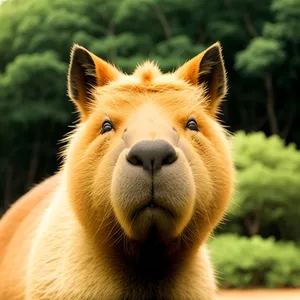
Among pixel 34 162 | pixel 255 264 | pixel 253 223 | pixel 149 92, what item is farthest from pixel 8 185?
pixel 149 92

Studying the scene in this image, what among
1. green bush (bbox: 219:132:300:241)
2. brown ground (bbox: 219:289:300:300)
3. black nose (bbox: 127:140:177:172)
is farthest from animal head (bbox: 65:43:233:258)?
green bush (bbox: 219:132:300:241)

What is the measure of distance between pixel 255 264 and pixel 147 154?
31.3 feet

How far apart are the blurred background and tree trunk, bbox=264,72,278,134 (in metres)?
0.04

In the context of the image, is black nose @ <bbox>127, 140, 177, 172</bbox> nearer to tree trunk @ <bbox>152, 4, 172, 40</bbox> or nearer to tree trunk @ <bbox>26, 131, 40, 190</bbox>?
tree trunk @ <bbox>152, 4, 172, 40</bbox>

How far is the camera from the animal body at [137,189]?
98.3 inches

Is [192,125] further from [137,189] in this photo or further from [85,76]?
[85,76]

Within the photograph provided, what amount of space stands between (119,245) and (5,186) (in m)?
23.1

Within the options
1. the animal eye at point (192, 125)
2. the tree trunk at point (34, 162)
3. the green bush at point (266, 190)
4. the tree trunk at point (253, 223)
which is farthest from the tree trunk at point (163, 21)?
the animal eye at point (192, 125)

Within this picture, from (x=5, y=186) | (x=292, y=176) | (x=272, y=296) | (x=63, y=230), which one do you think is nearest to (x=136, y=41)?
(x=5, y=186)

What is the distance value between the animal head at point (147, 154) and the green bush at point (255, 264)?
8.72m

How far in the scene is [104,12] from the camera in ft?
77.8

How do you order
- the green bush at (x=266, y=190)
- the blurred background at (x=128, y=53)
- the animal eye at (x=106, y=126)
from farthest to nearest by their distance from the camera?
the blurred background at (x=128, y=53) < the green bush at (x=266, y=190) < the animal eye at (x=106, y=126)

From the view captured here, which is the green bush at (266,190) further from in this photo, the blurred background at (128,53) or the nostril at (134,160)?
the nostril at (134,160)

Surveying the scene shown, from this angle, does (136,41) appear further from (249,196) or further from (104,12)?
(249,196)
